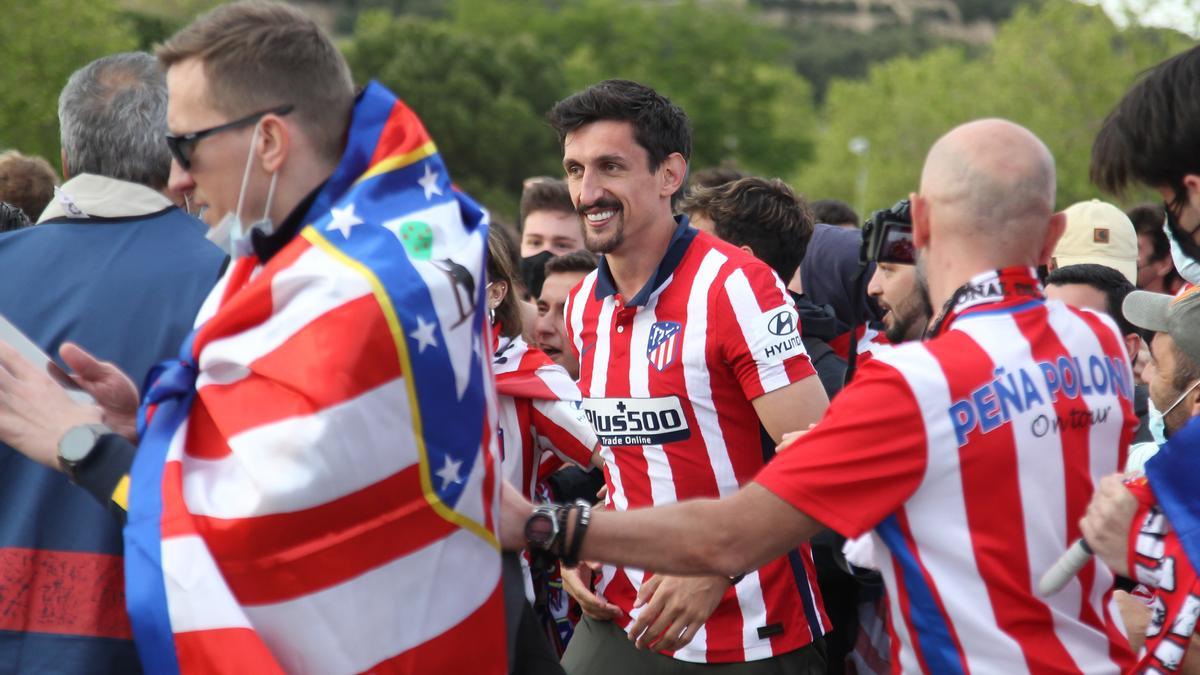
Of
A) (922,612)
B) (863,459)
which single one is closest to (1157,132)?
(863,459)

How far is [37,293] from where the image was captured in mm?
3336

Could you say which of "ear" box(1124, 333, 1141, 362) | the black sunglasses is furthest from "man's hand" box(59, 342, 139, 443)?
"ear" box(1124, 333, 1141, 362)

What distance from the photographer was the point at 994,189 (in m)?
2.99

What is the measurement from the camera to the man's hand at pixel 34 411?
2.95 m

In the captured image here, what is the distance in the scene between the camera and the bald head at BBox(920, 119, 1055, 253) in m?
3.00

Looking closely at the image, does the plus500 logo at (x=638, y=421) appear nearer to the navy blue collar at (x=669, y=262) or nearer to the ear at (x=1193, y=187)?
the navy blue collar at (x=669, y=262)

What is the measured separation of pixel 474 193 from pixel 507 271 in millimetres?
37302

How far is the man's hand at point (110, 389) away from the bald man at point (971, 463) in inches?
42.5

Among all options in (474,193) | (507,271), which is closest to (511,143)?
(474,193)

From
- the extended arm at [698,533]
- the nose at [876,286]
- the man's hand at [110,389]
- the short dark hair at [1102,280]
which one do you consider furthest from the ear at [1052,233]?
the short dark hair at [1102,280]

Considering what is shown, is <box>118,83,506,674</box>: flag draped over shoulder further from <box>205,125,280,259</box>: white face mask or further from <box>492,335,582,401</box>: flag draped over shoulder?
<box>492,335,582,401</box>: flag draped over shoulder

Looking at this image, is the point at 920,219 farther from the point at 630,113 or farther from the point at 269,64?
the point at 630,113

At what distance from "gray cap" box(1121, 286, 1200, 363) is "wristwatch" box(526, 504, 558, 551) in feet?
6.17

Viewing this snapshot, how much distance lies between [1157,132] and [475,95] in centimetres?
4484
